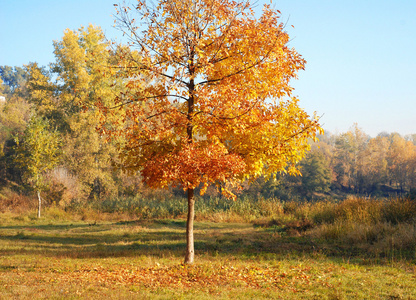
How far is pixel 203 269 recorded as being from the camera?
818 centimetres

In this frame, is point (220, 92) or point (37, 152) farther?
point (37, 152)

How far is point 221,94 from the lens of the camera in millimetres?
8086

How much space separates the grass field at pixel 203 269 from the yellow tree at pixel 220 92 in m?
1.58

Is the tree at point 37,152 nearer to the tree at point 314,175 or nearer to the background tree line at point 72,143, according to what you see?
the background tree line at point 72,143

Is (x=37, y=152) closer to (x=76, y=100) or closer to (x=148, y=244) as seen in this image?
(x=76, y=100)

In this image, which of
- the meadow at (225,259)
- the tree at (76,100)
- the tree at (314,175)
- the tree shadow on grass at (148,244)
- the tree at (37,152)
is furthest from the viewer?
the tree at (314,175)

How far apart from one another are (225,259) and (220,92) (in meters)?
4.76

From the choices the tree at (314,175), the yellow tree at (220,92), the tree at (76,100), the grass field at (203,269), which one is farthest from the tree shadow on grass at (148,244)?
the tree at (314,175)

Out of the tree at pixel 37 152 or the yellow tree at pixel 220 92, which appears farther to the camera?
the tree at pixel 37 152

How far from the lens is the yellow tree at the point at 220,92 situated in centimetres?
804

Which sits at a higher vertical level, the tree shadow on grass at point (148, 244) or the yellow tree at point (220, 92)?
the yellow tree at point (220, 92)

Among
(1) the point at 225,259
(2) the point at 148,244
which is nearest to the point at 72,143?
(2) the point at 148,244

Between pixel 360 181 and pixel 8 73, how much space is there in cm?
13679

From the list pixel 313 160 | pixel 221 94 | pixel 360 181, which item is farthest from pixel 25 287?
pixel 360 181
